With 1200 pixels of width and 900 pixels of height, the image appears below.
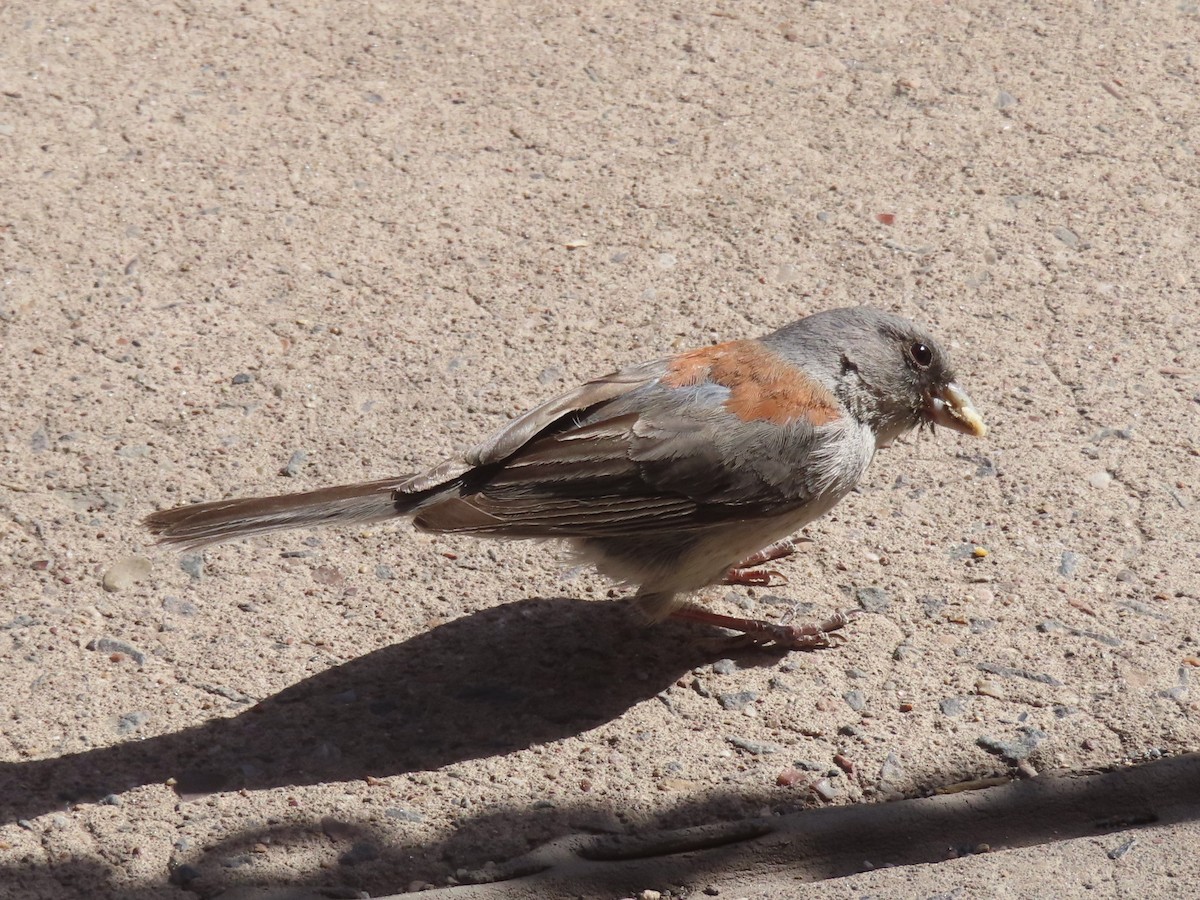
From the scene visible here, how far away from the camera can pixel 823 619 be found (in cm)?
452

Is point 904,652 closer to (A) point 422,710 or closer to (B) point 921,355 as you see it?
(B) point 921,355

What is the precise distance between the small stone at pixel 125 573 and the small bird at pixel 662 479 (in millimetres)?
621

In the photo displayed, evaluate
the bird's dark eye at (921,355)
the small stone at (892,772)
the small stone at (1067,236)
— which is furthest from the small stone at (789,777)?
the small stone at (1067,236)

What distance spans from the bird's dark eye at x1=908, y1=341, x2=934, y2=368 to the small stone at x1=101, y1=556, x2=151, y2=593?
8.37 ft

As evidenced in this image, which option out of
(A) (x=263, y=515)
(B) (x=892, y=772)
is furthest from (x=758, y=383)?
(A) (x=263, y=515)

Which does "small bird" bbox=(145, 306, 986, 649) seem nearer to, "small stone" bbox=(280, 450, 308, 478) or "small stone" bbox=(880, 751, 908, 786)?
"small stone" bbox=(880, 751, 908, 786)

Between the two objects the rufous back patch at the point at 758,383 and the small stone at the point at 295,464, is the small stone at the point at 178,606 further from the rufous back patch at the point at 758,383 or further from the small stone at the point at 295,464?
the rufous back patch at the point at 758,383

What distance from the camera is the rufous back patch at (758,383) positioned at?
4.21 meters

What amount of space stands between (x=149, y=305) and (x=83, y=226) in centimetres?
62

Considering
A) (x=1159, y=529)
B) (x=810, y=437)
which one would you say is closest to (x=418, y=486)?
(x=810, y=437)

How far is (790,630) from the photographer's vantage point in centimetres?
439

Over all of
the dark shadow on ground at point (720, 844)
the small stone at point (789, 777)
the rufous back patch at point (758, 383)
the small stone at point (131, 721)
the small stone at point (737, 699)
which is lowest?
the dark shadow on ground at point (720, 844)

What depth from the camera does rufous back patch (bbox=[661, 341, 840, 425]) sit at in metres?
4.21

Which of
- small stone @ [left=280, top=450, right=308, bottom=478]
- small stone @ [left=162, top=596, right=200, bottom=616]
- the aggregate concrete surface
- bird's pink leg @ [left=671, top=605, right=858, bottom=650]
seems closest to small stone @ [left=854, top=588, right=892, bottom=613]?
the aggregate concrete surface
